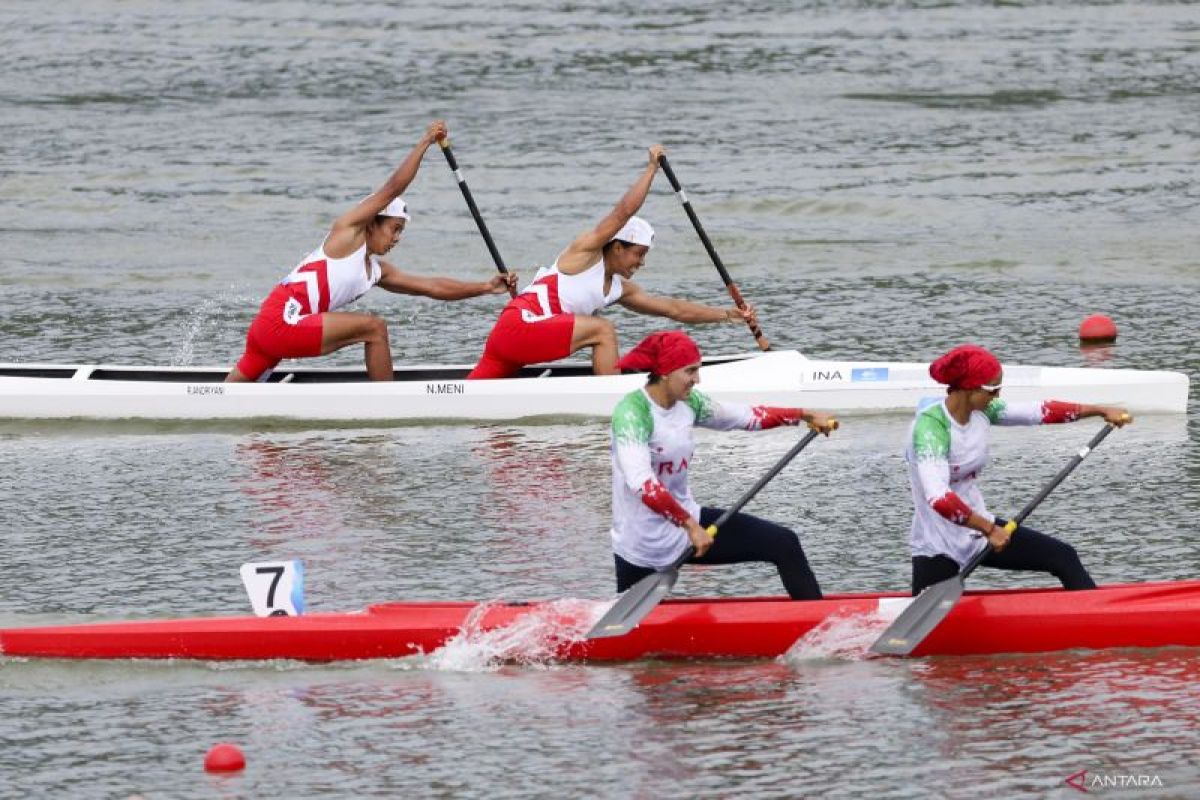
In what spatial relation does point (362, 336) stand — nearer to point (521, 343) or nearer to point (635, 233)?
point (521, 343)

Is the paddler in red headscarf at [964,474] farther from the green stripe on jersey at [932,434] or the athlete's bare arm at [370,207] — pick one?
the athlete's bare arm at [370,207]

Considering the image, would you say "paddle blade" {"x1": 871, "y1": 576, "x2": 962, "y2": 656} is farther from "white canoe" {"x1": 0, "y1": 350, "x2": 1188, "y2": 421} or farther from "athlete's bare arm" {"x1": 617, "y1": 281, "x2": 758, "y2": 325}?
"athlete's bare arm" {"x1": 617, "y1": 281, "x2": 758, "y2": 325}

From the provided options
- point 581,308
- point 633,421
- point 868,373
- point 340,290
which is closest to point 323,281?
point 340,290

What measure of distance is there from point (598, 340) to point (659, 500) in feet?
19.1

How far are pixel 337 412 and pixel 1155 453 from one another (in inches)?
217

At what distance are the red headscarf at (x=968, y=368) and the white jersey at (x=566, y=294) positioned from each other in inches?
228

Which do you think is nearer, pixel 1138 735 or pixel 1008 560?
pixel 1138 735

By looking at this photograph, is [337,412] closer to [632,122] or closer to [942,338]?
[942,338]

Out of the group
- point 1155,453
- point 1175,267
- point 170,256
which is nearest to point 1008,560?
point 1155,453

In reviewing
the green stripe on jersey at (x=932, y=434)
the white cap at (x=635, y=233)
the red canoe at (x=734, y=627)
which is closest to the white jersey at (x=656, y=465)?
the red canoe at (x=734, y=627)

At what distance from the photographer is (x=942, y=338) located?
767 inches

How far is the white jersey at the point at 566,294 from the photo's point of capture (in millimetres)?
16391

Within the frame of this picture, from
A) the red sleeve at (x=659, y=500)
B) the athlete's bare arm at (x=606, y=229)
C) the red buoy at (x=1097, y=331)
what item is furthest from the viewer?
the red buoy at (x=1097, y=331)

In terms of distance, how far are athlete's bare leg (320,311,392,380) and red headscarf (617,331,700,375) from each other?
19.5ft
